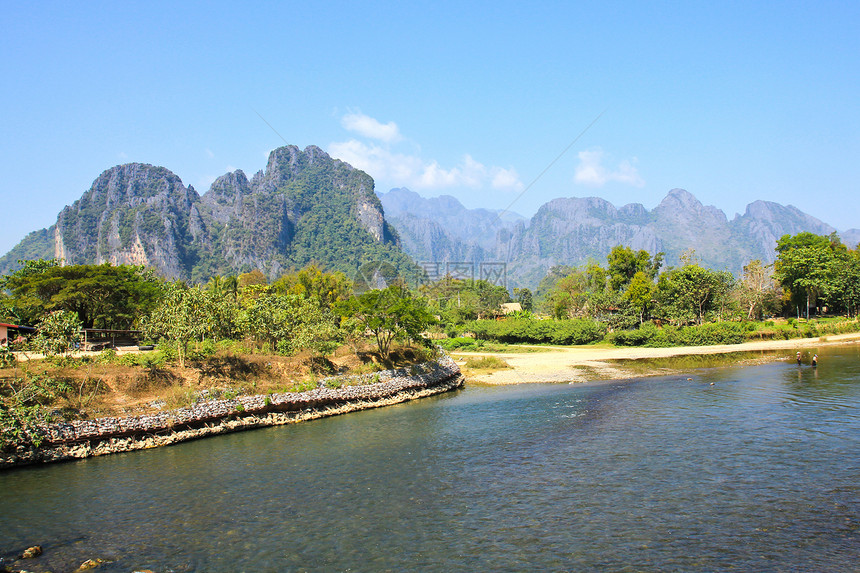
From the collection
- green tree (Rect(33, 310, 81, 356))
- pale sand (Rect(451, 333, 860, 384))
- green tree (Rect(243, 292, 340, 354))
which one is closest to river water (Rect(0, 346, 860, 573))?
green tree (Rect(33, 310, 81, 356))

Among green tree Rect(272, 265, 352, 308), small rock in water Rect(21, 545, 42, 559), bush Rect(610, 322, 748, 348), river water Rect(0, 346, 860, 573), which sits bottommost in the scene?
river water Rect(0, 346, 860, 573)

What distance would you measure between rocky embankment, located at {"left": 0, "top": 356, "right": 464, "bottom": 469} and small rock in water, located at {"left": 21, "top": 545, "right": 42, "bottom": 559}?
29.1 ft

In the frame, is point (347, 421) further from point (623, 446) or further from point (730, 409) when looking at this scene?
point (730, 409)

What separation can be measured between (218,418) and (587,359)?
39686 mm

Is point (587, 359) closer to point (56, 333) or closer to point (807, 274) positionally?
point (807, 274)

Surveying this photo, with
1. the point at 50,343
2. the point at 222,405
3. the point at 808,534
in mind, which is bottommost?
the point at 808,534

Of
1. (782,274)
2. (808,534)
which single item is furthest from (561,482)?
(782,274)

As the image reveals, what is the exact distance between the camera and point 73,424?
22625mm

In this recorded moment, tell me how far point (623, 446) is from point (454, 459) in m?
7.40

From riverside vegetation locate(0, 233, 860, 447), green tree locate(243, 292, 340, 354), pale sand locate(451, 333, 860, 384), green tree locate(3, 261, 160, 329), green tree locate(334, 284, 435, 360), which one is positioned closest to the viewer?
riverside vegetation locate(0, 233, 860, 447)

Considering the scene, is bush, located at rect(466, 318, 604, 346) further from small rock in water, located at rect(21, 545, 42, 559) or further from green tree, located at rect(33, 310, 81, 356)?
small rock in water, located at rect(21, 545, 42, 559)

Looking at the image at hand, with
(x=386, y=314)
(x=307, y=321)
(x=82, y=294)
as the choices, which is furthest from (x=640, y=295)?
(x=82, y=294)

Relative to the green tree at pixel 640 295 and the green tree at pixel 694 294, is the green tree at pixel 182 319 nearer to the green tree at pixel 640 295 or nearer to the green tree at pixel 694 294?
the green tree at pixel 694 294

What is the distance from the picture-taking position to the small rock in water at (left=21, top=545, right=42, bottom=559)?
45.1ft
